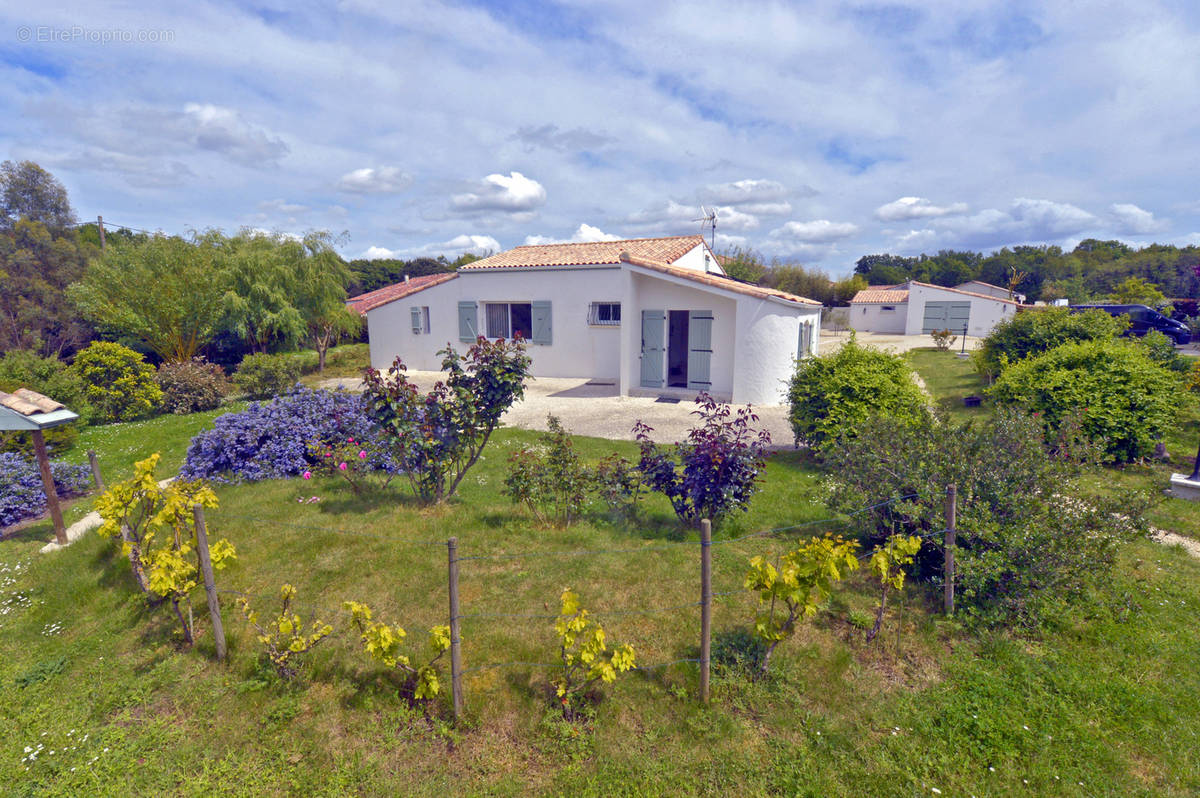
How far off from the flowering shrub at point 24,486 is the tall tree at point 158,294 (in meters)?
10.3

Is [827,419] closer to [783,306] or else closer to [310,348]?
[783,306]

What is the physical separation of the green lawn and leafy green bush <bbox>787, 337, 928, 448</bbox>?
10.5 feet

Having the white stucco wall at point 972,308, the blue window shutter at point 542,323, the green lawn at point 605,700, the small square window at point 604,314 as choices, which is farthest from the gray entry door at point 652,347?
the white stucco wall at point 972,308

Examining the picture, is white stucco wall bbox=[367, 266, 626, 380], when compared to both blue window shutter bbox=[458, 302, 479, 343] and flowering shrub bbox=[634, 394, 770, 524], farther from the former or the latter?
flowering shrub bbox=[634, 394, 770, 524]

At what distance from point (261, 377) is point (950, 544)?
16098mm

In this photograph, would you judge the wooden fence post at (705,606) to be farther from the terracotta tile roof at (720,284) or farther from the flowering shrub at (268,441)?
the terracotta tile roof at (720,284)

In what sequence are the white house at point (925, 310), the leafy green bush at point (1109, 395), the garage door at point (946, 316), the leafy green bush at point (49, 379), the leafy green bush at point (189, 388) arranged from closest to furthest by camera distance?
the leafy green bush at point (1109, 395)
the leafy green bush at point (49, 379)
the leafy green bush at point (189, 388)
the white house at point (925, 310)
the garage door at point (946, 316)

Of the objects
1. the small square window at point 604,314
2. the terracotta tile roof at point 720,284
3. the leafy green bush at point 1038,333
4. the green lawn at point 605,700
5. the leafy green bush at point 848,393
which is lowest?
the green lawn at point 605,700

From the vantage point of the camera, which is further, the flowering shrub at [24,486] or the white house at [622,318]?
the white house at [622,318]

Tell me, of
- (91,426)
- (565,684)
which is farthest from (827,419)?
(91,426)

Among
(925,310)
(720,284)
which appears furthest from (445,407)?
(925,310)

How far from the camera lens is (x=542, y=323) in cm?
1719

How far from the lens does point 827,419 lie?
7.96 metres

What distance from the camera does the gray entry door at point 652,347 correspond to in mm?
14938
